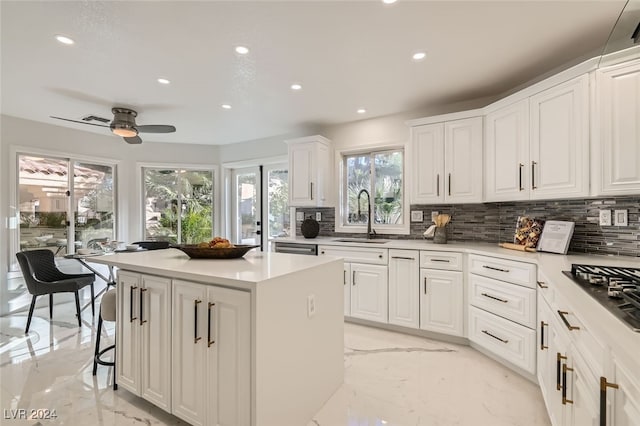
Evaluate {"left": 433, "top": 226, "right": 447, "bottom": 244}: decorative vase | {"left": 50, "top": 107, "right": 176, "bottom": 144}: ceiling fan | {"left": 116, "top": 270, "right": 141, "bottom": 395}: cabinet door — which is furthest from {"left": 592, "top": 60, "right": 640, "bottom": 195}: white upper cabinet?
{"left": 50, "top": 107, "right": 176, "bottom": 144}: ceiling fan

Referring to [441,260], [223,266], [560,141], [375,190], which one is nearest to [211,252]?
[223,266]

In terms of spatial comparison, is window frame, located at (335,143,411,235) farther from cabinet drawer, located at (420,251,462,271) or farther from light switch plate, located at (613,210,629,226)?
light switch plate, located at (613,210,629,226)

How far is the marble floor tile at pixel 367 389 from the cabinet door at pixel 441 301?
183 mm

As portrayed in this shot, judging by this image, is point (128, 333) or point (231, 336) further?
A: point (128, 333)

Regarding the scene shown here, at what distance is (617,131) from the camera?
6.45 feet

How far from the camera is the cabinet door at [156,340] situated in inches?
68.5

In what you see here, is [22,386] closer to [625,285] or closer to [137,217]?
[137,217]

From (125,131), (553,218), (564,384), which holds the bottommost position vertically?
(564,384)

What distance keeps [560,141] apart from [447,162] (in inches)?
40.6

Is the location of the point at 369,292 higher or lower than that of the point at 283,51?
lower

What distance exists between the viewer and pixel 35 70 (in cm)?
262

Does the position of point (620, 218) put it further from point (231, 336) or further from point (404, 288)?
point (231, 336)

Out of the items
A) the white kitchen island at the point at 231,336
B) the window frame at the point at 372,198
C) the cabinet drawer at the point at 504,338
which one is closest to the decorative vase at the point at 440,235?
the window frame at the point at 372,198

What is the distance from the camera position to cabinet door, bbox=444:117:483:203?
304 centimetres
